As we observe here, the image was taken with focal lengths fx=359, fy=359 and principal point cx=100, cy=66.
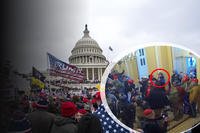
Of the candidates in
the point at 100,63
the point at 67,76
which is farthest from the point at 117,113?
the point at 100,63

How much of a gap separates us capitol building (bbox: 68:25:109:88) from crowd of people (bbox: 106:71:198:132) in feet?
212

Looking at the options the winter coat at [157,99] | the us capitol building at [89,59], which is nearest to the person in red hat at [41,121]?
the winter coat at [157,99]

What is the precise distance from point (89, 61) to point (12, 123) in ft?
245

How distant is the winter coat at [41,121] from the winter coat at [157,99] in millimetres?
1743

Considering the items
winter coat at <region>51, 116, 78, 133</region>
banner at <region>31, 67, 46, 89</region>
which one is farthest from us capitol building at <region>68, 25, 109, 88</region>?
winter coat at <region>51, 116, 78, 133</region>

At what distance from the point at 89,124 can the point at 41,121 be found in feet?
3.53

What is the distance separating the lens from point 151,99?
5.60 metres

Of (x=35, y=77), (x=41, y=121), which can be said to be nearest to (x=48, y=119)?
(x=41, y=121)

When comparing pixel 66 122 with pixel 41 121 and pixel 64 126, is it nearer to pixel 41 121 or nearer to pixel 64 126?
pixel 64 126

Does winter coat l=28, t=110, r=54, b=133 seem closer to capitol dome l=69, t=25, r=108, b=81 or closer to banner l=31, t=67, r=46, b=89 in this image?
banner l=31, t=67, r=46, b=89

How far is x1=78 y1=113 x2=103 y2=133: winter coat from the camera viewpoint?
11.8ft

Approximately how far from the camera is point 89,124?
366cm

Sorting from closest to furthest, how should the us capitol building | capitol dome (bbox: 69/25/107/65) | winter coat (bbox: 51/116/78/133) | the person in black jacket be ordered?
winter coat (bbox: 51/116/78/133) < the person in black jacket < the us capitol building < capitol dome (bbox: 69/25/107/65)

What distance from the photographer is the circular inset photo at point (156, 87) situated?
18.5ft
